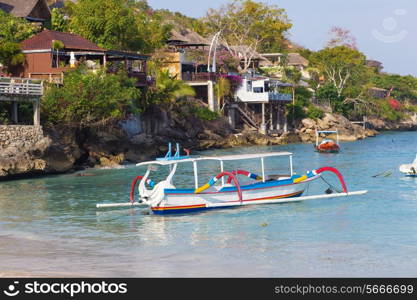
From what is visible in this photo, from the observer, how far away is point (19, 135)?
42.1m

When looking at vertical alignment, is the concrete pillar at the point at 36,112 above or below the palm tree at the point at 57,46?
below

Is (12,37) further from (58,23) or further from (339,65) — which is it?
(339,65)

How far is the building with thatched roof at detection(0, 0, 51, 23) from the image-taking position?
63100 mm

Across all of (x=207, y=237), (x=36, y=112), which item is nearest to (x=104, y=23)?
(x=36, y=112)

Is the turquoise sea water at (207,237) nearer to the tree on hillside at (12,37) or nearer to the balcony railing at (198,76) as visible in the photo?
the tree on hillside at (12,37)

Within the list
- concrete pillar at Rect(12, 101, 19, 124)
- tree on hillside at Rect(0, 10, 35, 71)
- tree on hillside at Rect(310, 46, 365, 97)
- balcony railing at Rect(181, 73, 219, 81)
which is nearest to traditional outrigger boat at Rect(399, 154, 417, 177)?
concrete pillar at Rect(12, 101, 19, 124)

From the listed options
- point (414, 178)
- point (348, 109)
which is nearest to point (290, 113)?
point (348, 109)

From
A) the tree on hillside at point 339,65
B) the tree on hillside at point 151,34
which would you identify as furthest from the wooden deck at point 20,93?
the tree on hillside at point 339,65

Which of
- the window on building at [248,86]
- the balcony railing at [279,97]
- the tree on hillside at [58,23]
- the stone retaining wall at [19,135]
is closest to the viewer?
the stone retaining wall at [19,135]

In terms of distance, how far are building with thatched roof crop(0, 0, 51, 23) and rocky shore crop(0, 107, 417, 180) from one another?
46.5 feet

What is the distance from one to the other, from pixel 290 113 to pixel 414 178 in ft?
154

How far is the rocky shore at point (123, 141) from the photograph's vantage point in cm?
4216

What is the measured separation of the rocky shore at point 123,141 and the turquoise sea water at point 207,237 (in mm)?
3041

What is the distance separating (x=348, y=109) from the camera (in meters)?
99.8
